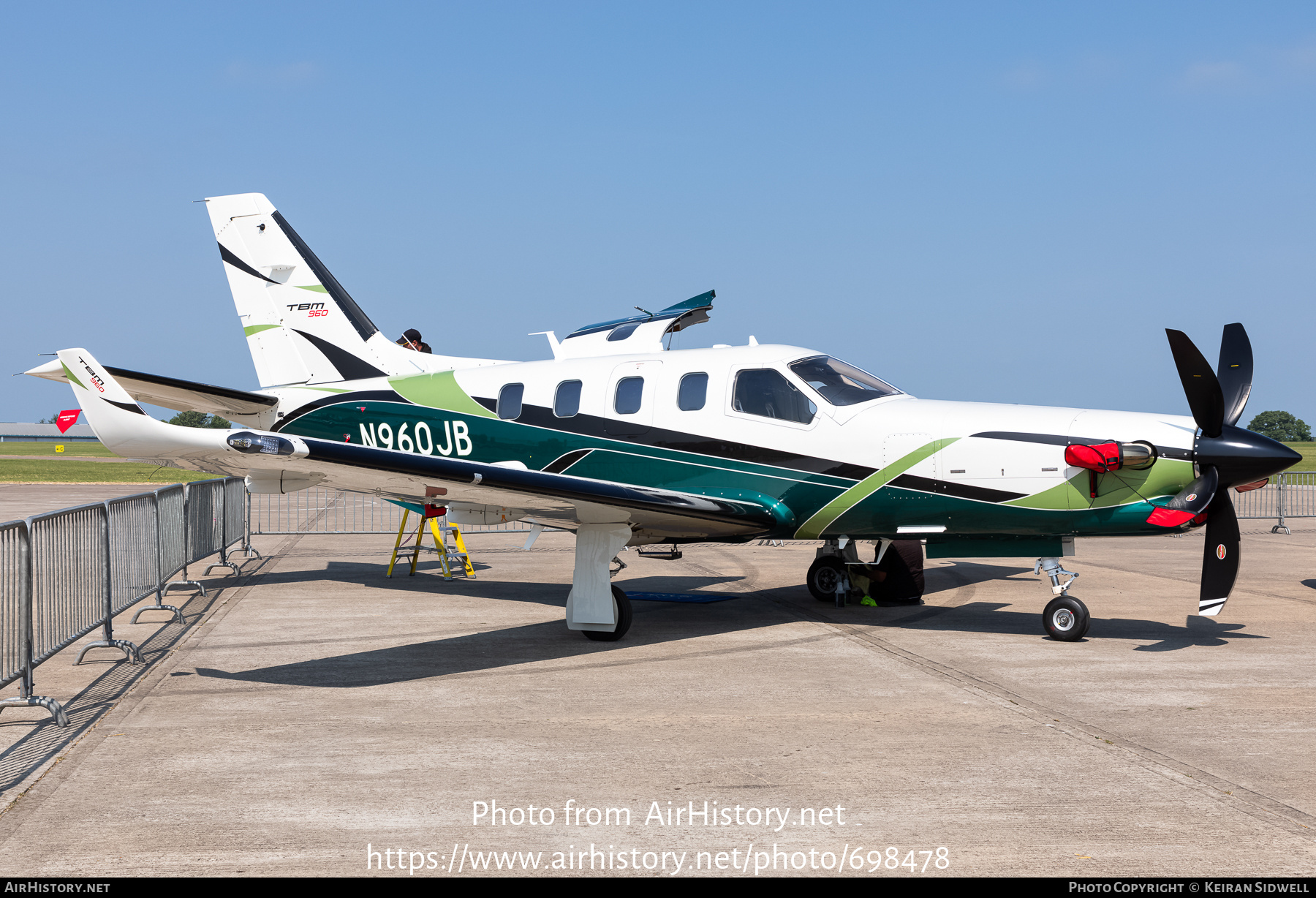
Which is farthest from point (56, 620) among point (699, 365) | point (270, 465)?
point (699, 365)

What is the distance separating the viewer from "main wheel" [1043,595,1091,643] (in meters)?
8.70

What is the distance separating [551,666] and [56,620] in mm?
3579

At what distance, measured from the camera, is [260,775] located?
5.08 metres

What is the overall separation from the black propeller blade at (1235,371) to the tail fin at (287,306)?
866 cm

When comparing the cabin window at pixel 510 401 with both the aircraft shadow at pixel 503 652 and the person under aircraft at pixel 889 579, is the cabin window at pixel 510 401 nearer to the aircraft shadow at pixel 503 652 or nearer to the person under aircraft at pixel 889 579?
the aircraft shadow at pixel 503 652

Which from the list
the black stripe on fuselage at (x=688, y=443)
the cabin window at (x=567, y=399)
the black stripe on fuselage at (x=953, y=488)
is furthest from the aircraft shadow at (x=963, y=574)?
the cabin window at (x=567, y=399)

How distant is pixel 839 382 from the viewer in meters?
9.42

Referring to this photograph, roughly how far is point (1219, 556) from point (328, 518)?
832 inches

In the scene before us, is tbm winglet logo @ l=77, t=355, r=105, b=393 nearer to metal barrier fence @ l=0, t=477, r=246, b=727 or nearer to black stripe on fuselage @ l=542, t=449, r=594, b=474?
metal barrier fence @ l=0, t=477, r=246, b=727

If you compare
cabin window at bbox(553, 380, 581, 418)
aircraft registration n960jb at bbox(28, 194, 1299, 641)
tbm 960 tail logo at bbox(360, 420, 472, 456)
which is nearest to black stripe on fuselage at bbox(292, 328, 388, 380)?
aircraft registration n960jb at bbox(28, 194, 1299, 641)

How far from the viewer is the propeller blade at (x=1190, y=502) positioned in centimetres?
803

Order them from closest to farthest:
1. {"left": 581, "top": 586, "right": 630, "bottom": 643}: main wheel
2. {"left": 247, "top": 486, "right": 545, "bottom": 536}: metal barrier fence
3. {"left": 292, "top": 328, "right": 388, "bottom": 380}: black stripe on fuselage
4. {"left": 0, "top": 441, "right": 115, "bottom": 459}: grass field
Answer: {"left": 581, "top": 586, "right": 630, "bottom": 643}: main wheel → {"left": 292, "top": 328, "right": 388, "bottom": 380}: black stripe on fuselage → {"left": 247, "top": 486, "right": 545, "bottom": 536}: metal barrier fence → {"left": 0, "top": 441, "right": 115, "bottom": 459}: grass field

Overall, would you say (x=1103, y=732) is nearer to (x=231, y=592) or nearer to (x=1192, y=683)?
(x=1192, y=683)

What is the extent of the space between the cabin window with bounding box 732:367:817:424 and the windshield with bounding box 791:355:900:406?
0.17 meters
